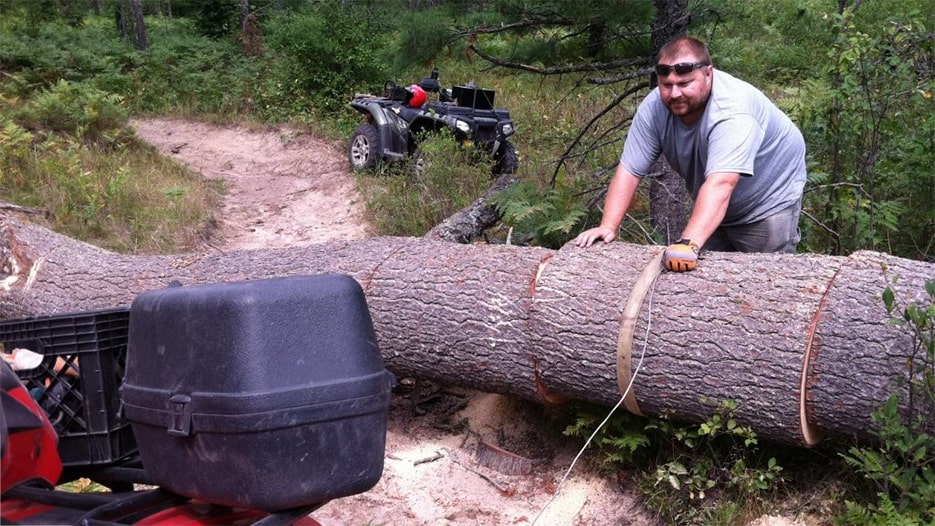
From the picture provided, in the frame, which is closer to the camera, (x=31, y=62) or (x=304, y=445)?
(x=304, y=445)

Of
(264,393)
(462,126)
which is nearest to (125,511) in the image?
(264,393)

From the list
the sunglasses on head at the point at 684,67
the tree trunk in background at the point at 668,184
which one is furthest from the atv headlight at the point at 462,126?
the sunglasses on head at the point at 684,67

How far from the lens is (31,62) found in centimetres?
1438

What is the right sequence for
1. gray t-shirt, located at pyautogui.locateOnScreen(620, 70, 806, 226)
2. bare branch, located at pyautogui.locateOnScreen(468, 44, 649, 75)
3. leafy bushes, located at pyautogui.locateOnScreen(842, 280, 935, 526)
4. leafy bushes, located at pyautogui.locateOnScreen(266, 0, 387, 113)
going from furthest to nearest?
leafy bushes, located at pyautogui.locateOnScreen(266, 0, 387, 113) < bare branch, located at pyautogui.locateOnScreen(468, 44, 649, 75) < gray t-shirt, located at pyautogui.locateOnScreen(620, 70, 806, 226) < leafy bushes, located at pyautogui.locateOnScreen(842, 280, 935, 526)

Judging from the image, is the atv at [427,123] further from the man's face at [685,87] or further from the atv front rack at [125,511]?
the atv front rack at [125,511]

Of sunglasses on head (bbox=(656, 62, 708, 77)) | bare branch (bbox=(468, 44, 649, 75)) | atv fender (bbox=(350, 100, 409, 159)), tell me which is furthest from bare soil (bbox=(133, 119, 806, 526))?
atv fender (bbox=(350, 100, 409, 159))

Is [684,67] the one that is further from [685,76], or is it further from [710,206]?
[710,206]

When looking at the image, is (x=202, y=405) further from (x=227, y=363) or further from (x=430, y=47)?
(x=430, y=47)

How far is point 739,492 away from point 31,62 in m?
14.7

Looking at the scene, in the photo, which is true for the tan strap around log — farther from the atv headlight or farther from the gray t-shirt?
the atv headlight

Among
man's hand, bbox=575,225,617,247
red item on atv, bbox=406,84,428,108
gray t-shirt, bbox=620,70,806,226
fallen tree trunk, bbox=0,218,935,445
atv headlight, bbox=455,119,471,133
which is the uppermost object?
gray t-shirt, bbox=620,70,806,226

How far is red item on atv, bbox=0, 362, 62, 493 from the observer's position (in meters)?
2.19

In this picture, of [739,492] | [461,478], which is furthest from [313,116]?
[739,492]

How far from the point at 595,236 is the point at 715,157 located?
724 millimetres
